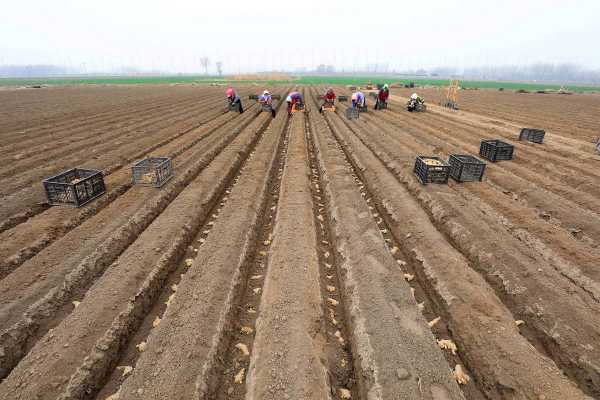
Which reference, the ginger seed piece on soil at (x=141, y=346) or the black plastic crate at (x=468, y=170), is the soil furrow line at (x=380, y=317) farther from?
the black plastic crate at (x=468, y=170)

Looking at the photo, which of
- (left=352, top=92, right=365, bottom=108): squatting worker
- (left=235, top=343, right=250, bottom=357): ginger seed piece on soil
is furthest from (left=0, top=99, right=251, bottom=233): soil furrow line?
(left=352, top=92, right=365, bottom=108): squatting worker

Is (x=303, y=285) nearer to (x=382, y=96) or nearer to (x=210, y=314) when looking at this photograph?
(x=210, y=314)

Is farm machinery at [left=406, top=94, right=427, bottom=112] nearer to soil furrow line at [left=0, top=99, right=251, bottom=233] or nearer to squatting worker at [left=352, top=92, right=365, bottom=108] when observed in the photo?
squatting worker at [left=352, top=92, right=365, bottom=108]

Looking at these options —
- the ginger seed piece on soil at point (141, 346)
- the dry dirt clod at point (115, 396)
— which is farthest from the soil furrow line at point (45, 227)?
the dry dirt clod at point (115, 396)

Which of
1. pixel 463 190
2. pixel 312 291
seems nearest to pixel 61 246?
pixel 312 291

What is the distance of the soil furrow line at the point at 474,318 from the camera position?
13.0ft

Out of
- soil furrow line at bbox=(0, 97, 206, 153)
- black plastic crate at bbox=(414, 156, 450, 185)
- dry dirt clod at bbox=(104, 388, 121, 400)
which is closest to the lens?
dry dirt clod at bbox=(104, 388, 121, 400)

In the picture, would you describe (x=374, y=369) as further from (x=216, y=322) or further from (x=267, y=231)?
(x=267, y=231)

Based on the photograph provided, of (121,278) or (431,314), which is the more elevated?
(121,278)

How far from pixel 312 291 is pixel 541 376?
3.52m

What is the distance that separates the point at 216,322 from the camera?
4867 millimetres

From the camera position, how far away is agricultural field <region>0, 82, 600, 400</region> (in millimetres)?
4066

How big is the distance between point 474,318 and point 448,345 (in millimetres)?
706

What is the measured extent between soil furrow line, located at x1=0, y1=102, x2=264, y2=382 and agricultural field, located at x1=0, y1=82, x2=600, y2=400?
0.03 metres
